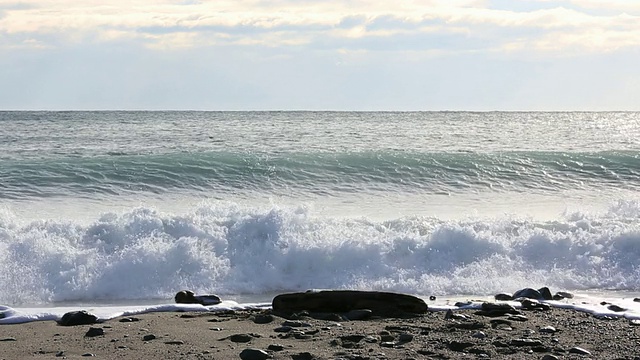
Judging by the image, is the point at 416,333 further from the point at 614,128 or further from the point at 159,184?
the point at 614,128

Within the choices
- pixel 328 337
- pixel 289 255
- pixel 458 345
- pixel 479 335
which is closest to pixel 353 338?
pixel 328 337

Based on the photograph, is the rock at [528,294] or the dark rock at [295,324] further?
the rock at [528,294]

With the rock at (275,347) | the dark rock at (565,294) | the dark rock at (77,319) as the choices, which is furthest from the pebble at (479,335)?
the dark rock at (77,319)

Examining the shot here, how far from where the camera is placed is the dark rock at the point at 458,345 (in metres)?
6.88

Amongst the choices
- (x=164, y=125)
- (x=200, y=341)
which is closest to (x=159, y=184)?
(x=200, y=341)

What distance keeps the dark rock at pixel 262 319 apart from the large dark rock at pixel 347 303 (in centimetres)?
31

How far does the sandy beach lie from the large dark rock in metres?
0.16

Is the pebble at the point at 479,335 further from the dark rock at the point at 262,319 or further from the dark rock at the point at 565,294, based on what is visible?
the dark rock at the point at 565,294

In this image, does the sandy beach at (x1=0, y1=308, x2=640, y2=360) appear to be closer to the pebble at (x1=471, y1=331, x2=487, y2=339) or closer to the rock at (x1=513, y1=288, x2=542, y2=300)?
the pebble at (x1=471, y1=331, x2=487, y2=339)

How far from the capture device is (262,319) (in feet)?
26.2

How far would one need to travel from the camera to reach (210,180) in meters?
17.8

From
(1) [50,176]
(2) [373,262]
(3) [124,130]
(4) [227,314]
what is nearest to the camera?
(4) [227,314]

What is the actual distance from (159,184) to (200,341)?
1029 centimetres

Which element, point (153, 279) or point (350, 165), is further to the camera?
point (350, 165)
